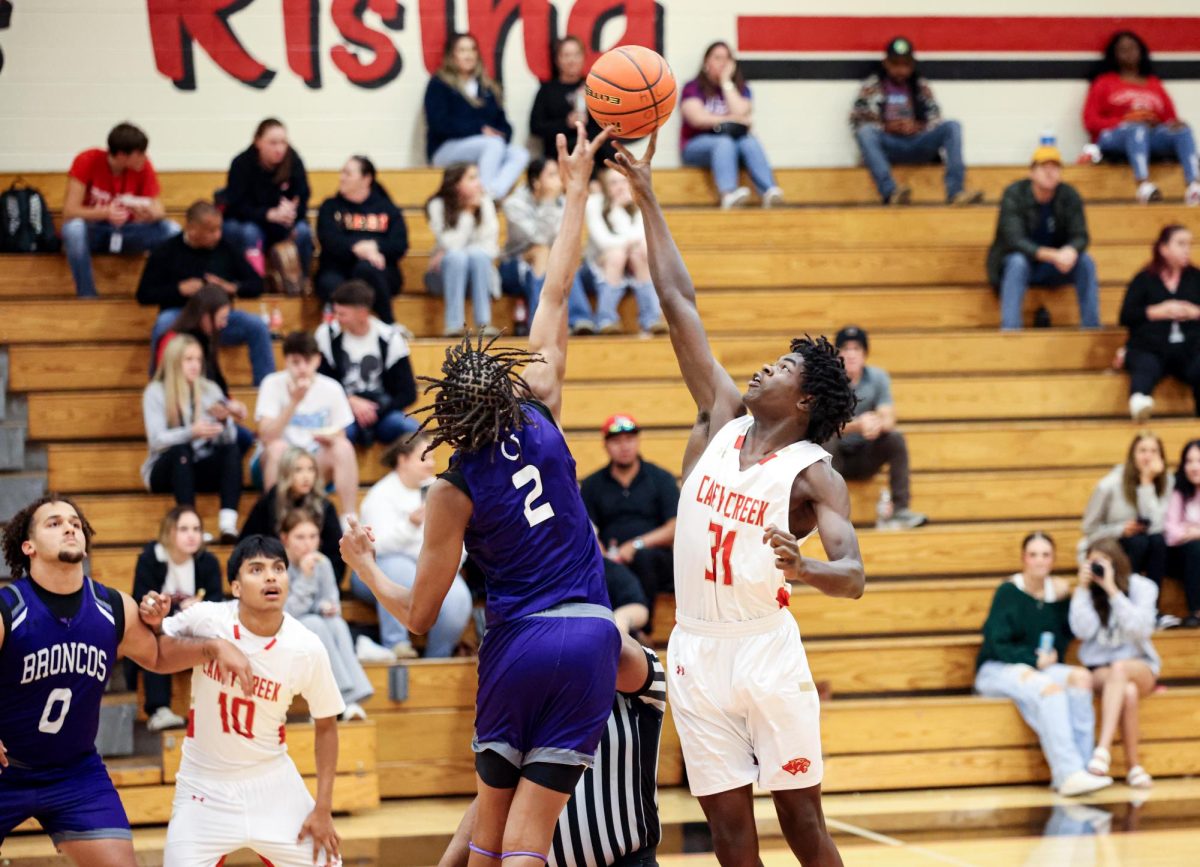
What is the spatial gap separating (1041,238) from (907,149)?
4.94ft

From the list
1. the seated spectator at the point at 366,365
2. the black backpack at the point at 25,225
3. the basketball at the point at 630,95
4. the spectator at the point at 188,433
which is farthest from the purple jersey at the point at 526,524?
the black backpack at the point at 25,225

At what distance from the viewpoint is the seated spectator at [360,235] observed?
986 centimetres

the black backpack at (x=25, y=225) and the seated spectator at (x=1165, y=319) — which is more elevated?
the black backpack at (x=25, y=225)

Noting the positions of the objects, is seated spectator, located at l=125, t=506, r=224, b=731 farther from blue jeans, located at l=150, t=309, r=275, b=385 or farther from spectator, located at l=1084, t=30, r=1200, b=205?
spectator, located at l=1084, t=30, r=1200, b=205

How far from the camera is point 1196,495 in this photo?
908cm

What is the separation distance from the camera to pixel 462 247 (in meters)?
10.2

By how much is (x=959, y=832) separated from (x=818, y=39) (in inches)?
287

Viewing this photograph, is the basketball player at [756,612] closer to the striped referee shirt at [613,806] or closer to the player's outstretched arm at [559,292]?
the striped referee shirt at [613,806]

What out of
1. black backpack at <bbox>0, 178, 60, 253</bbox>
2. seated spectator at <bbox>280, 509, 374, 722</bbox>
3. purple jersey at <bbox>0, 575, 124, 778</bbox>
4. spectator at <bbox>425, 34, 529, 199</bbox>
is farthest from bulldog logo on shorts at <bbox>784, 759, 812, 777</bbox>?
black backpack at <bbox>0, 178, 60, 253</bbox>

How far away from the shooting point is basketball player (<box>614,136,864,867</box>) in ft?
15.7

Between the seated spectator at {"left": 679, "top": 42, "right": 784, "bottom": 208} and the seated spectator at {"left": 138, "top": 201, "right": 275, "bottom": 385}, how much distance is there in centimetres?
375

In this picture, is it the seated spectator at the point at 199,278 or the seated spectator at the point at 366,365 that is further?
the seated spectator at the point at 199,278

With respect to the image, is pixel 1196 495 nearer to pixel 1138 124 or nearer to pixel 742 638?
pixel 1138 124

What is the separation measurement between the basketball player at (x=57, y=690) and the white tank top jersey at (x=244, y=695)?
13.2 inches
